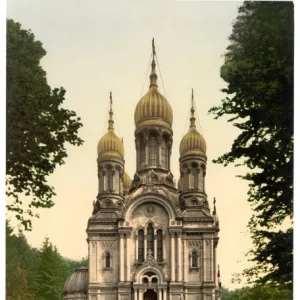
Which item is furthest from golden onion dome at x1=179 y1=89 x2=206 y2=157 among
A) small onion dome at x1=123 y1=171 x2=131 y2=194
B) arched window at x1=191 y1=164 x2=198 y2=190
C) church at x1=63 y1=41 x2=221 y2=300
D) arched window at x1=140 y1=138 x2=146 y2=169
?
small onion dome at x1=123 y1=171 x2=131 y2=194

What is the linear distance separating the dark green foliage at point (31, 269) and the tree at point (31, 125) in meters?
0.71

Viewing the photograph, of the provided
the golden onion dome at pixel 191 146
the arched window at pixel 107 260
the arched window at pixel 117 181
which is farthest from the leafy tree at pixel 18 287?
the arched window at pixel 117 181

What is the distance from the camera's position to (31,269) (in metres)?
20.0

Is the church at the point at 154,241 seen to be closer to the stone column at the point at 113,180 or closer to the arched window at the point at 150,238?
the arched window at the point at 150,238

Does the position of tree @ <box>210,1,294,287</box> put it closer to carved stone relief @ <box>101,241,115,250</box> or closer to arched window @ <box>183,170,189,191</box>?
carved stone relief @ <box>101,241,115,250</box>

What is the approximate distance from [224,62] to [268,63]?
5.81ft

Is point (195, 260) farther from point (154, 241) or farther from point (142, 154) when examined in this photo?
point (142, 154)

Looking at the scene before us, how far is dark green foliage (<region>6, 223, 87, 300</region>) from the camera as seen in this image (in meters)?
15.4

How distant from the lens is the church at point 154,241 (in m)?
31.5

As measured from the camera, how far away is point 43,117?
15805mm

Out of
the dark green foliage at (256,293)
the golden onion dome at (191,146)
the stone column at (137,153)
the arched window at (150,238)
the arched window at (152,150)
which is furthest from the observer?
the stone column at (137,153)

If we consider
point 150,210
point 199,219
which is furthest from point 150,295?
point 199,219

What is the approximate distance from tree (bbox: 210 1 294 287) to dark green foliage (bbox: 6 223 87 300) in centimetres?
521

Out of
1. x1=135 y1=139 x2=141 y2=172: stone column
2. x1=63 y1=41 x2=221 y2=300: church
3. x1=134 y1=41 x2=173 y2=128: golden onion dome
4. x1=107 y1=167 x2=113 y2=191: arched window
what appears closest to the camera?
x1=63 y1=41 x2=221 y2=300: church
